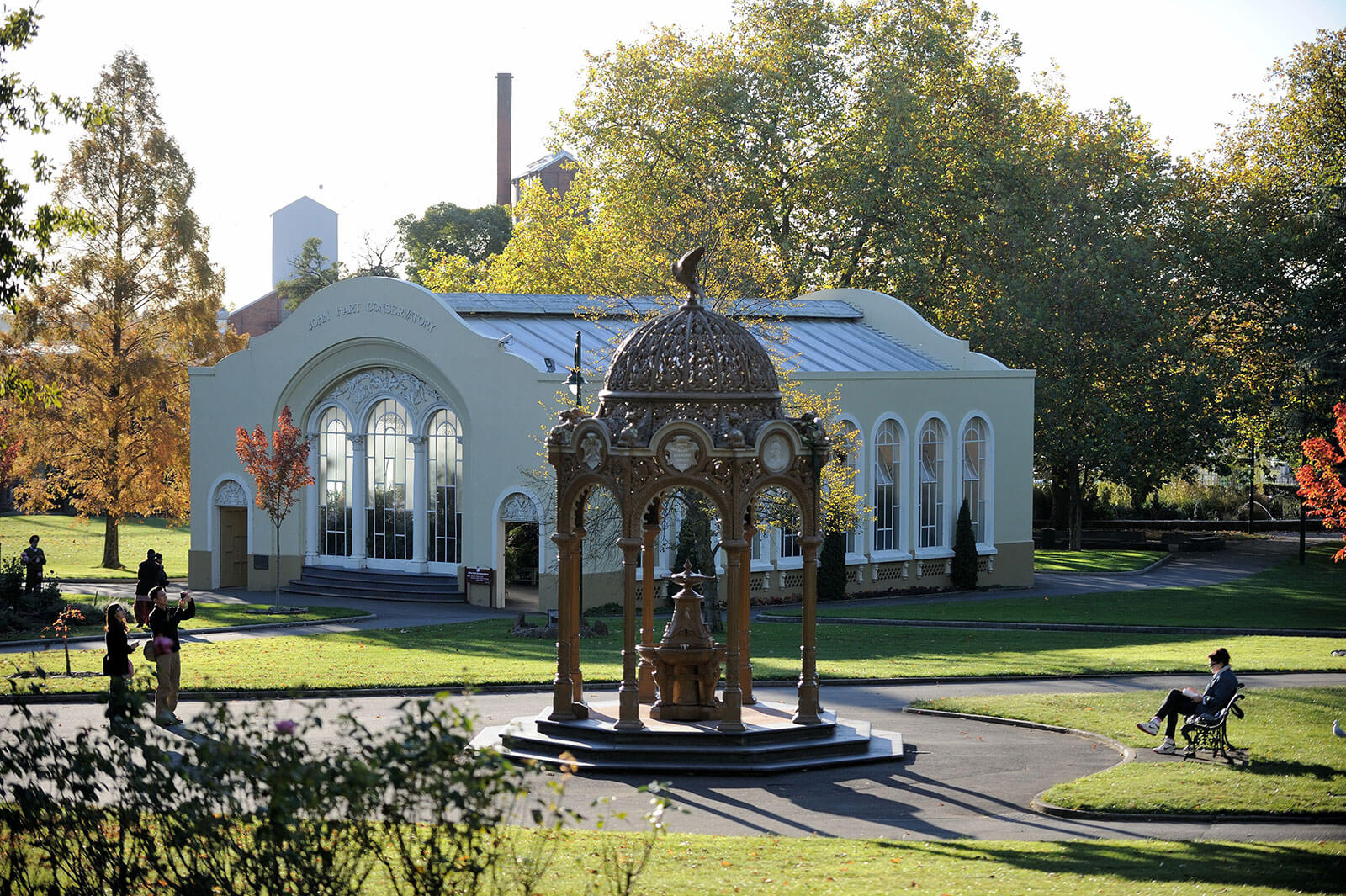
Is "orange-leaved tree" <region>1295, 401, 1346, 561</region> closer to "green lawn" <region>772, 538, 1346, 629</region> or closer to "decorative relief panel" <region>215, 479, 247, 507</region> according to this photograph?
"green lawn" <region>772, 538, 1346, 629</region>

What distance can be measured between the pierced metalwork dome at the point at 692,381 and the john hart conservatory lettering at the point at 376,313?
1870cm

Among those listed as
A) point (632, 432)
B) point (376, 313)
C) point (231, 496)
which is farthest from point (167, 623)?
point (231, 496)

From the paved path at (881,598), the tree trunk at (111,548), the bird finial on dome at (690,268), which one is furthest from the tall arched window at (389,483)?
the bird finial on dome at (690,268)

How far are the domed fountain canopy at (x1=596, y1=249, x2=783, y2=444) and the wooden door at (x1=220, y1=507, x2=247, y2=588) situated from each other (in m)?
24.5

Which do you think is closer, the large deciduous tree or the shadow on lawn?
the shadow on lawn

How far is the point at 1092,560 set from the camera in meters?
47.6

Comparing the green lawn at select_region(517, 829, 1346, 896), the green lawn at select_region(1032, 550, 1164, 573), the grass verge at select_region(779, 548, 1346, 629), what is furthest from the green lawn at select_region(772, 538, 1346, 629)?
the green lawn at select_region(517, 829, 1346, 896)

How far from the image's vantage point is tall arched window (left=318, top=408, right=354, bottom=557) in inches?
1484

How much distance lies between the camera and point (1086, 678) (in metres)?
22.8

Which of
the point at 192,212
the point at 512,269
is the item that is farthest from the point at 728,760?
the point at 512,269

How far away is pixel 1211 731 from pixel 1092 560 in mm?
32386

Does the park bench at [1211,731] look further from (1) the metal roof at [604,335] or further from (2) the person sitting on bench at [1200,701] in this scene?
(1) the metal roof at [604,335]

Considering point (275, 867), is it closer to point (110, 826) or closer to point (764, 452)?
point (110, 826)

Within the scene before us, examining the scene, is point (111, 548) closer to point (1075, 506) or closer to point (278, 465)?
point (278, 465)
